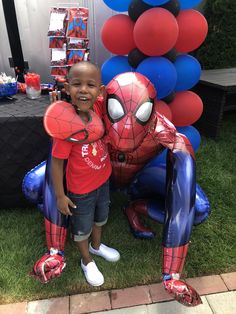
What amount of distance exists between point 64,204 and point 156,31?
1.24 meters

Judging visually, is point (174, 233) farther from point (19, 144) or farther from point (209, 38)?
point (209, 38)

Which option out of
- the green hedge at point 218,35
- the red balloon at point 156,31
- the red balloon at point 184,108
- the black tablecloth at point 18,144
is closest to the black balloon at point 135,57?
the red balloon at point 156,31

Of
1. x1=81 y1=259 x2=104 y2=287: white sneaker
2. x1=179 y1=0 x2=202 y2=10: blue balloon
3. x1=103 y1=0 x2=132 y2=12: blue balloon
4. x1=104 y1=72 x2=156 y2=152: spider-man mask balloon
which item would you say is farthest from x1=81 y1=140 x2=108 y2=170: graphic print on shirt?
x1=179 y1=0 x2=202 y2=10: blue balloon

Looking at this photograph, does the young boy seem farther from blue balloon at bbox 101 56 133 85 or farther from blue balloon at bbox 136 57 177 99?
blue balloon at bbox 101 56 133 85

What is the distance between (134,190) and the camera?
7.46 feet

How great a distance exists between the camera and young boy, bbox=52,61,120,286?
1485mm

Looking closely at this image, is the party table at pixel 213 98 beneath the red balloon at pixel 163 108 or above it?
beneath

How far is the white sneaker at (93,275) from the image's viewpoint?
1972 mm

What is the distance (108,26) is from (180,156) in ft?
3.87

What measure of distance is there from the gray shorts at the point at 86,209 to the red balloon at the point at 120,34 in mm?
1086

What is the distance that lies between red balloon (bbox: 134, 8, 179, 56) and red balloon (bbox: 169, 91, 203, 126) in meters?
0.49

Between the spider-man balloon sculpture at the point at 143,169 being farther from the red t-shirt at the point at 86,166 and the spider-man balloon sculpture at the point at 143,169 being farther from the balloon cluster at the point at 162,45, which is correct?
the balloon cluster at the point at 162,45

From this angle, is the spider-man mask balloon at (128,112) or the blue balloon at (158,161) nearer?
the spider-man mask balloon at (128,112)

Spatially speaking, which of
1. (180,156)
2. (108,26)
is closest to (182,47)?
(108,26)
